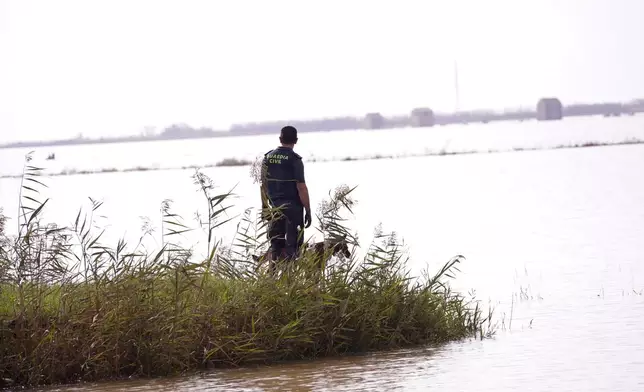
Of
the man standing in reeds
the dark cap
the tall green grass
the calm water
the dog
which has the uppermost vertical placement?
the dark cap

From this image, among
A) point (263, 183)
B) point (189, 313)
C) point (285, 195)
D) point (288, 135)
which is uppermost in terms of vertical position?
point (288, 135)

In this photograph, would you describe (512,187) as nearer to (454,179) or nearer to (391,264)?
(454,179)

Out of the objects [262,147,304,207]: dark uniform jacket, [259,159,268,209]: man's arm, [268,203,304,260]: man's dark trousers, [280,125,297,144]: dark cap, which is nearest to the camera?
[259,159,268,209]: man's arm

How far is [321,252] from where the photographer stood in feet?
40.5

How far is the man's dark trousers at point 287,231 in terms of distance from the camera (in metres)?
12.6

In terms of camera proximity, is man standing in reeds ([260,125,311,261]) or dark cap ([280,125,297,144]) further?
dark cap ([280,125,297,144])

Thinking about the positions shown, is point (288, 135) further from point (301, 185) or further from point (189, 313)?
point (189, 313)

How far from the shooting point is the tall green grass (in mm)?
10484

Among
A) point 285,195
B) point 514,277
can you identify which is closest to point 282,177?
point 285,195

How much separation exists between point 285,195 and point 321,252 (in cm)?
84

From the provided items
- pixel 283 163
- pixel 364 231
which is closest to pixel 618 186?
pixel 364 231

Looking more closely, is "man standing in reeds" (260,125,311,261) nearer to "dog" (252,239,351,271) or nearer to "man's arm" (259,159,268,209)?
"man's arm" (259,159,268,209)

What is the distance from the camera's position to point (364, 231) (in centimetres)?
2969

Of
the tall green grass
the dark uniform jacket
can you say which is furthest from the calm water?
the dark uniform jacket
